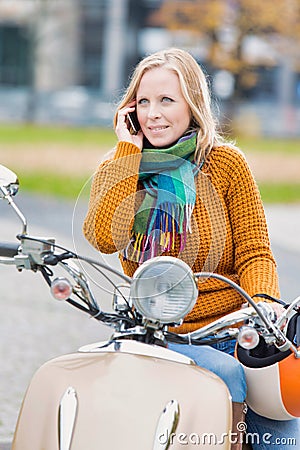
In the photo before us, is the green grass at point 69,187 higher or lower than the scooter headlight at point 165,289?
lower

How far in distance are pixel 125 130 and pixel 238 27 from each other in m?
32.4

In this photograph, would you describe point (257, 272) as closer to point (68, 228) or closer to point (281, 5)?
point (68, 228)

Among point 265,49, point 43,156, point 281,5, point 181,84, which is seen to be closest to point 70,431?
point 181,84

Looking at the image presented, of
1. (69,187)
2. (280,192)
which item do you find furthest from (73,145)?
(280,192)

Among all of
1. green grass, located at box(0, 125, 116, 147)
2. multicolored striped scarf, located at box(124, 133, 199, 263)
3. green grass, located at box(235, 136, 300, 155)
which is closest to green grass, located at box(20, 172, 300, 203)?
green grass, located at box(0, 125, 116, 147)

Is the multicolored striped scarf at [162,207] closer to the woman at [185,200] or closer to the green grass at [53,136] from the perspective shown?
the woman at [185,200]

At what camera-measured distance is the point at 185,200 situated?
2.77 meters

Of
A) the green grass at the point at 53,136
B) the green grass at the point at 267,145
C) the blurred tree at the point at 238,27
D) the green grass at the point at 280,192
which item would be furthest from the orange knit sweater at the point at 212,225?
the blurred tree at the point at 238,27

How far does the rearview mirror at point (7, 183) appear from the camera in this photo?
2.64 m

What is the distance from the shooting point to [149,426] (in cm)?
241

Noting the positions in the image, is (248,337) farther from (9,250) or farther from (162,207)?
(9,250)

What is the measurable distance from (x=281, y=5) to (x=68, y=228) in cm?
2471

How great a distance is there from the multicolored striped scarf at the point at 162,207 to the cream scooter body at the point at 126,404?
1.07ft

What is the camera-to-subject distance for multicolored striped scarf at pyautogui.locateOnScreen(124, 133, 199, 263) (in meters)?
2.75
